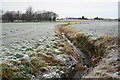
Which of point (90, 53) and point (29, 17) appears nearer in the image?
point (90, 53)

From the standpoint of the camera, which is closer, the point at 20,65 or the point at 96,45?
the point at 20,65

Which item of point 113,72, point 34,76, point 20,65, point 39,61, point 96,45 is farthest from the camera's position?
point 96,45

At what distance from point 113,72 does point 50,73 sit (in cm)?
217

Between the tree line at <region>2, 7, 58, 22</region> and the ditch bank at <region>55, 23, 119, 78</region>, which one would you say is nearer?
the ditch bank at <region>55, 23, 119, 78</region>

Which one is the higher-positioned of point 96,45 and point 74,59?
point 96,45

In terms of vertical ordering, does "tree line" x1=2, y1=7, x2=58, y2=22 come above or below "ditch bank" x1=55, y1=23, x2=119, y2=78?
above

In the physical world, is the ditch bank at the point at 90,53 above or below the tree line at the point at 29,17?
below

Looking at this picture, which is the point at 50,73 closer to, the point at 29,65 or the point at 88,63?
the point at 29,65

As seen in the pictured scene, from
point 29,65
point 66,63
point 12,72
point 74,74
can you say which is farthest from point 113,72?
point 12,72

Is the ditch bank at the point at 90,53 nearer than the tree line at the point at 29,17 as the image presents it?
Yes

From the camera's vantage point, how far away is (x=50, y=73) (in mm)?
4754

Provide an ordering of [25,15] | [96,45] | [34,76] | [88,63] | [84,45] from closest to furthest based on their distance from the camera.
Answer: [34,76] < [88,63] < [96,45] < [84,45] < [25,15]

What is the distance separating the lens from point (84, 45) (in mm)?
8695

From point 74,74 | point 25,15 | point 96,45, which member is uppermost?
point 25,15
